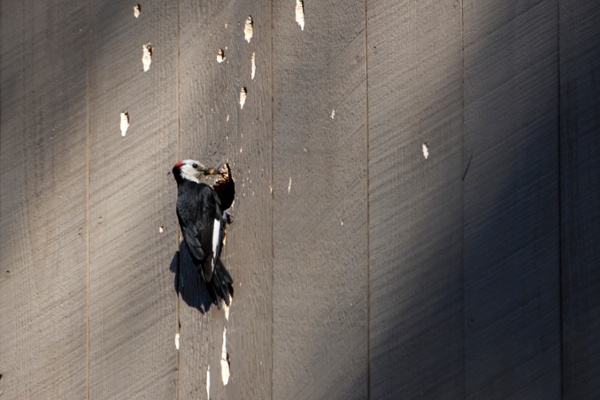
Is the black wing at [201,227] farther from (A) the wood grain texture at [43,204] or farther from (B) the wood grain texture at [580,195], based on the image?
(B) the wood grain texture at [580,195]

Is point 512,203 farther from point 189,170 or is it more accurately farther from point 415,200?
point 189,170

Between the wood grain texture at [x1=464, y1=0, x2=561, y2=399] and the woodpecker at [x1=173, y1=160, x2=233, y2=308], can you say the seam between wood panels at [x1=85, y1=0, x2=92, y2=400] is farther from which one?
the wood grain texture at [x1=464, y1=0, x2=561, y2=399]

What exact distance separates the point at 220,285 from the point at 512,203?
28.8 inches

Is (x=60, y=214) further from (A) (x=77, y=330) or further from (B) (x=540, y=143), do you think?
(B) (x=540, y=143)

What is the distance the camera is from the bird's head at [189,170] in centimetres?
271

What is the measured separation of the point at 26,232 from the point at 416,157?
3.53 feet

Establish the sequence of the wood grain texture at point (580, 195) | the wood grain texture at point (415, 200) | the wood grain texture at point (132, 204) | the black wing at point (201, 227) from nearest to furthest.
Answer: the wood grain texture at point (580, 195) → the wood grain texture at point (415, 200) → the black wing at point (201, 227) → the wood grain texture at point (132, 204)

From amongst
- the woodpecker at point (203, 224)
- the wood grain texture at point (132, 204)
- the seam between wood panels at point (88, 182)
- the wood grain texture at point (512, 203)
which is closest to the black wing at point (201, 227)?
the woodpecker at point (203, 224)

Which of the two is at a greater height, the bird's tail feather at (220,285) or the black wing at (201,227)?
the black wing at (201,227)

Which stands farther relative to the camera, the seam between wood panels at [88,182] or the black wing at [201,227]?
the seam between wood panels at [88,182]

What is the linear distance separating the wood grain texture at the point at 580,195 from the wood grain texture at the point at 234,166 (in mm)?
698

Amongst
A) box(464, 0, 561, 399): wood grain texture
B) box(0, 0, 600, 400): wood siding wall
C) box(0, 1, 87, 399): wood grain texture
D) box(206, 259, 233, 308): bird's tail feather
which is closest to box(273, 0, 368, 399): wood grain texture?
box(0, 0, 600, 400): wood siding wall

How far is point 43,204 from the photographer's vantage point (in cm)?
295

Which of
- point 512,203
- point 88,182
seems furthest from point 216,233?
point 512,203
